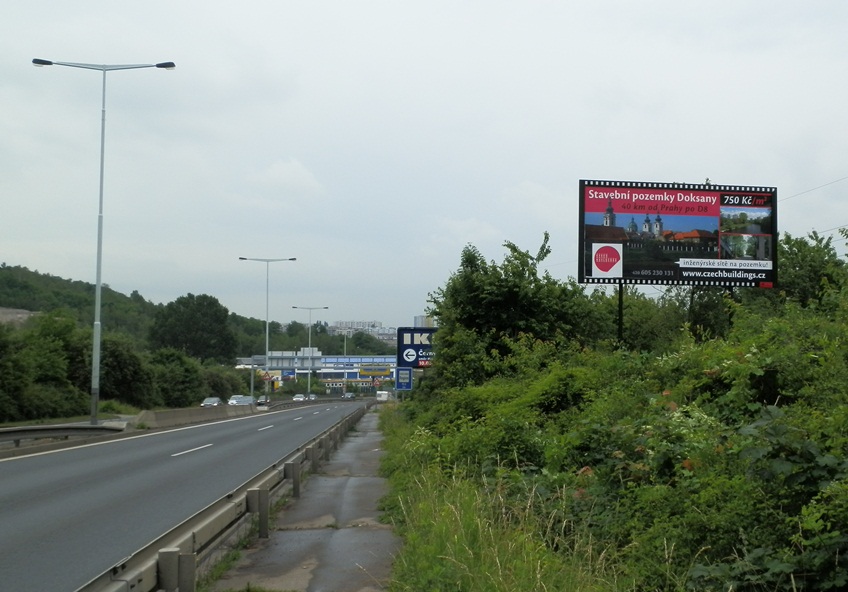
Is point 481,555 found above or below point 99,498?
above

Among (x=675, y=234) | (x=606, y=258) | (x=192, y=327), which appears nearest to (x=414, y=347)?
(x=606, y=258)

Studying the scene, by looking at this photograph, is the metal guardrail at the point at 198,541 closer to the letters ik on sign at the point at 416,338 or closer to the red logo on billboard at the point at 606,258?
the red logo on billboard at the point at 606,258

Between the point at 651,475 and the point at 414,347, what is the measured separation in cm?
2189

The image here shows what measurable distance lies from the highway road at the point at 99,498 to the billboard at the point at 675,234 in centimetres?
946

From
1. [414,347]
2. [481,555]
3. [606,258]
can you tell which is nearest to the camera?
[481,555]

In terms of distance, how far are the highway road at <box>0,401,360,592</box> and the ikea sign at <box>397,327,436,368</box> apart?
5069 mm

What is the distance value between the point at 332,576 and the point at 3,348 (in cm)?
3955

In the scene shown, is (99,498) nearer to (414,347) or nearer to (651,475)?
(651,475)

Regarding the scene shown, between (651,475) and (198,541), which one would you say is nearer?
(198,541)

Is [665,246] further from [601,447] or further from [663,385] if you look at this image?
[601,447]

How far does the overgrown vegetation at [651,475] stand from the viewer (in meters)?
6.50

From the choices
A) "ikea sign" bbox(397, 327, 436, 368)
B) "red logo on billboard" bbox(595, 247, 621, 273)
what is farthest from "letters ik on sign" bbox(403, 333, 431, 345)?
"red logo on billboard" bbox(595, 247, 621, 273)

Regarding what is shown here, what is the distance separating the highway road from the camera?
950cm

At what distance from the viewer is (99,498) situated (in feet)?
48.0
